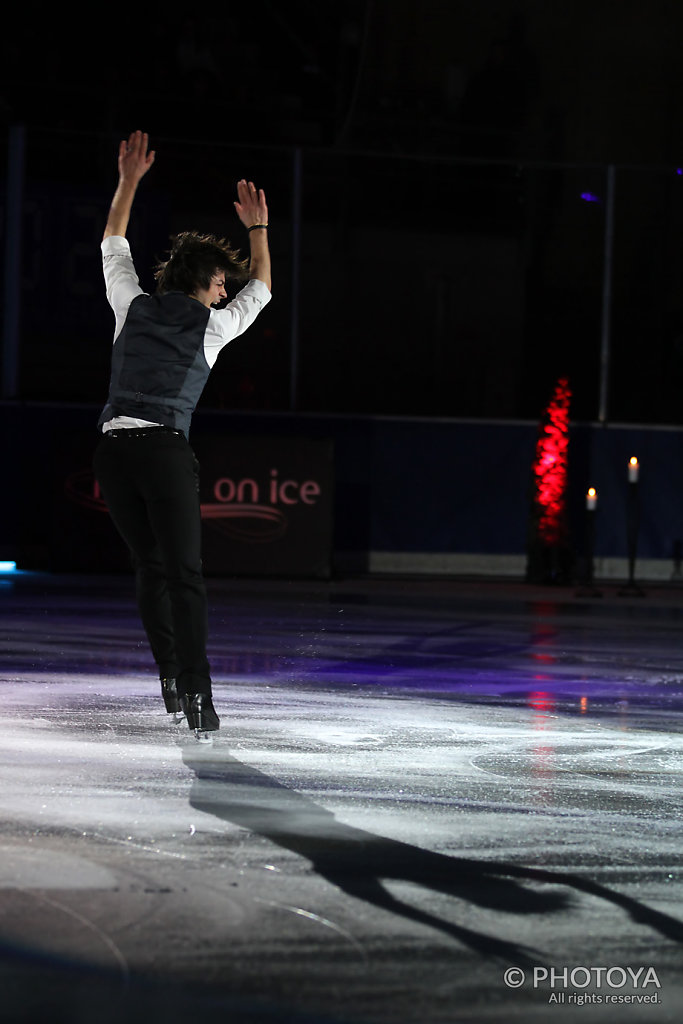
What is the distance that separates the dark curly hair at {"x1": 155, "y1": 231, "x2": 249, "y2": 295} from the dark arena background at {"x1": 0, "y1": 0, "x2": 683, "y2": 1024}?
1564 mm

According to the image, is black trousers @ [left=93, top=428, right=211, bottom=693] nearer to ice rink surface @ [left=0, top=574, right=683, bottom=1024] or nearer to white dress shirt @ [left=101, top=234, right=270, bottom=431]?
white dress shirt @ [left=101, top=234, right=270, bottom=431]

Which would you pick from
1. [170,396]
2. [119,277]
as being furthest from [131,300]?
[170,396]

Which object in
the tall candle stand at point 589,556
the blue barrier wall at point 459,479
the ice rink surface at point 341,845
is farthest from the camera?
the blue barrier wall at point 459,479

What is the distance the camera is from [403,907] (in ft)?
10.2

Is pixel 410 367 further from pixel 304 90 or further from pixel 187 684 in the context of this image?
pixel 187 684

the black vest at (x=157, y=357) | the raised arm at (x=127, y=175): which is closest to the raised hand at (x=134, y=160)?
the raised arm at (x=127, y=175)

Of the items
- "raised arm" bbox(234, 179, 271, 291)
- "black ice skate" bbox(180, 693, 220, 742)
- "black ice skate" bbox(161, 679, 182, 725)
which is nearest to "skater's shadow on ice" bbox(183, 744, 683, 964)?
"black ice skate" bbox(180, 693, 220, 742)

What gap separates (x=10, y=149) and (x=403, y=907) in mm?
14948

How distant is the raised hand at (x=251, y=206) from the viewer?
16.8ft

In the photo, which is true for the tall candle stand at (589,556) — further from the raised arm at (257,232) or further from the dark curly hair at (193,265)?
the dark curly hair at (193,265)

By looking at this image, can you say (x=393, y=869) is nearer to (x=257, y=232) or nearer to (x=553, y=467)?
(x=257, y=232)

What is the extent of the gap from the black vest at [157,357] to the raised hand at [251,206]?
0.44 meters

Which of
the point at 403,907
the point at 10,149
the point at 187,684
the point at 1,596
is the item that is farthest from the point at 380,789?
the point at 10,149

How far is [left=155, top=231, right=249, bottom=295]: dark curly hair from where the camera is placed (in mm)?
4980
